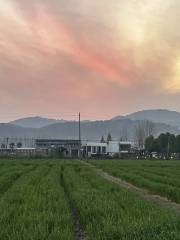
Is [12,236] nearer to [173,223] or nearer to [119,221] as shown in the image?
[119,221]

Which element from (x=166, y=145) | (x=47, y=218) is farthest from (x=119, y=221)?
(x=166, y=145)

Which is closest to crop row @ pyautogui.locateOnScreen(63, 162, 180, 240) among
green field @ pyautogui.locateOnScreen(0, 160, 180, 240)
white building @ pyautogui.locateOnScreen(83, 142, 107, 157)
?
green field @ pyautogui.locateOnScreen(0, 160, 180, 240)

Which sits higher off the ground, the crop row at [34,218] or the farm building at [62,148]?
the farm building at [62,148]

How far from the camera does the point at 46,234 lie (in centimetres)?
1055

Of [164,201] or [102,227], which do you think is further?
[164,201]

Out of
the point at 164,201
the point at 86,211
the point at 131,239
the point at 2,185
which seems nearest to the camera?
the point at 131,239

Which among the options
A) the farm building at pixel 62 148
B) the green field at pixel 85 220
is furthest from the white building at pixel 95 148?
the green field at pixel 85 220

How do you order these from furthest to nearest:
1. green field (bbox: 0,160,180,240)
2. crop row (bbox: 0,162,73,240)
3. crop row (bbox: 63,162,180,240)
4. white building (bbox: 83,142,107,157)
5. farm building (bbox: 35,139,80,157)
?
white building (bbox: 83,142,107,157) → farm building (bbox: 35,139,80,157) → crop row (bbox: 0,162,73,240) → green field (bbox: 0,160,180,240) → crop row (bbox: 63,162,180,240)

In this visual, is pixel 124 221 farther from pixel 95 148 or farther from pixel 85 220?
pixel 95 148

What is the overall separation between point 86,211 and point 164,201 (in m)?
7.19

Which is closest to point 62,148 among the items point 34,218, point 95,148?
point 95,148

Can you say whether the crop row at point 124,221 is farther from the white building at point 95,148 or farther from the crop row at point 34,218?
the white building at point 95,148

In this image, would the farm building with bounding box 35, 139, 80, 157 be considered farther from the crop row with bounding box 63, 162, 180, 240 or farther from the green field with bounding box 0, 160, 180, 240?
the crop row with bounding box 63, 162, 180, 240

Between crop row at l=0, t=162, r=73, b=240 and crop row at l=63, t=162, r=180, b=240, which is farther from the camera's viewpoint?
crop row at l=0, t=162, r=73, b=240
